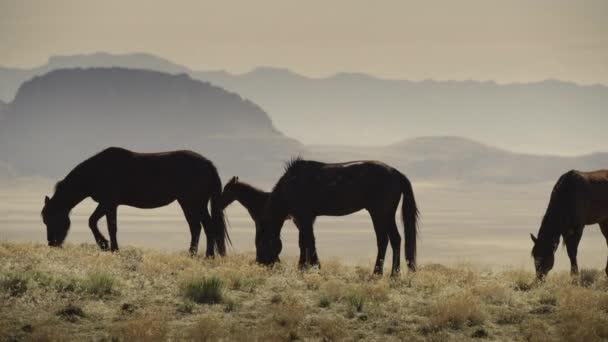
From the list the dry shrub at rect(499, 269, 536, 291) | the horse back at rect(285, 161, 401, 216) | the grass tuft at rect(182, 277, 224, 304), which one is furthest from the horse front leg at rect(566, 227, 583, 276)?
the grass tuft at rect(182, 277, 224, 304)

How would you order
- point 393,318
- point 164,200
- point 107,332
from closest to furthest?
point 107,332
point 393,318
point 164,200

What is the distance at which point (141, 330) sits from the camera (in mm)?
13297

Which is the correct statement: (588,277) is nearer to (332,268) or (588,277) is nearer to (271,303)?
(332,268)

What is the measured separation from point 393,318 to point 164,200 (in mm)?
8861

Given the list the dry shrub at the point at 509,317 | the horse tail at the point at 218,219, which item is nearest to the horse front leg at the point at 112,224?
the horse tail at the point at 218,219

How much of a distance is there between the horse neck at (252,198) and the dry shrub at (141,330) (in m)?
8.23

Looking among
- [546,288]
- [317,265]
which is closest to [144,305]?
[317,265]

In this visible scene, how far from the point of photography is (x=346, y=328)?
14.4 meters

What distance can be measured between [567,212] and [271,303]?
770cm

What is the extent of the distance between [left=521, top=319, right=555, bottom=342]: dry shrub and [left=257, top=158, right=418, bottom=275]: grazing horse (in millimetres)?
4255

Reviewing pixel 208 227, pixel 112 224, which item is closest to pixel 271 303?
pixel 208 227

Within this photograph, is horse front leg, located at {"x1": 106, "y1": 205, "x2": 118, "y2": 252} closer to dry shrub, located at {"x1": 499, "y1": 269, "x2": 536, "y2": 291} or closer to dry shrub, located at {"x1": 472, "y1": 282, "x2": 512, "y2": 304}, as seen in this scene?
dry shrub, located at {"x1": 472, "y1": 282, "x2": 512, "y2": 304}

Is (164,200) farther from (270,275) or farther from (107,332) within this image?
(107,332)

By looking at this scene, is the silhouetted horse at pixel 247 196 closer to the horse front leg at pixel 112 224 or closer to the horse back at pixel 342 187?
the horse back at pixel 342 187
